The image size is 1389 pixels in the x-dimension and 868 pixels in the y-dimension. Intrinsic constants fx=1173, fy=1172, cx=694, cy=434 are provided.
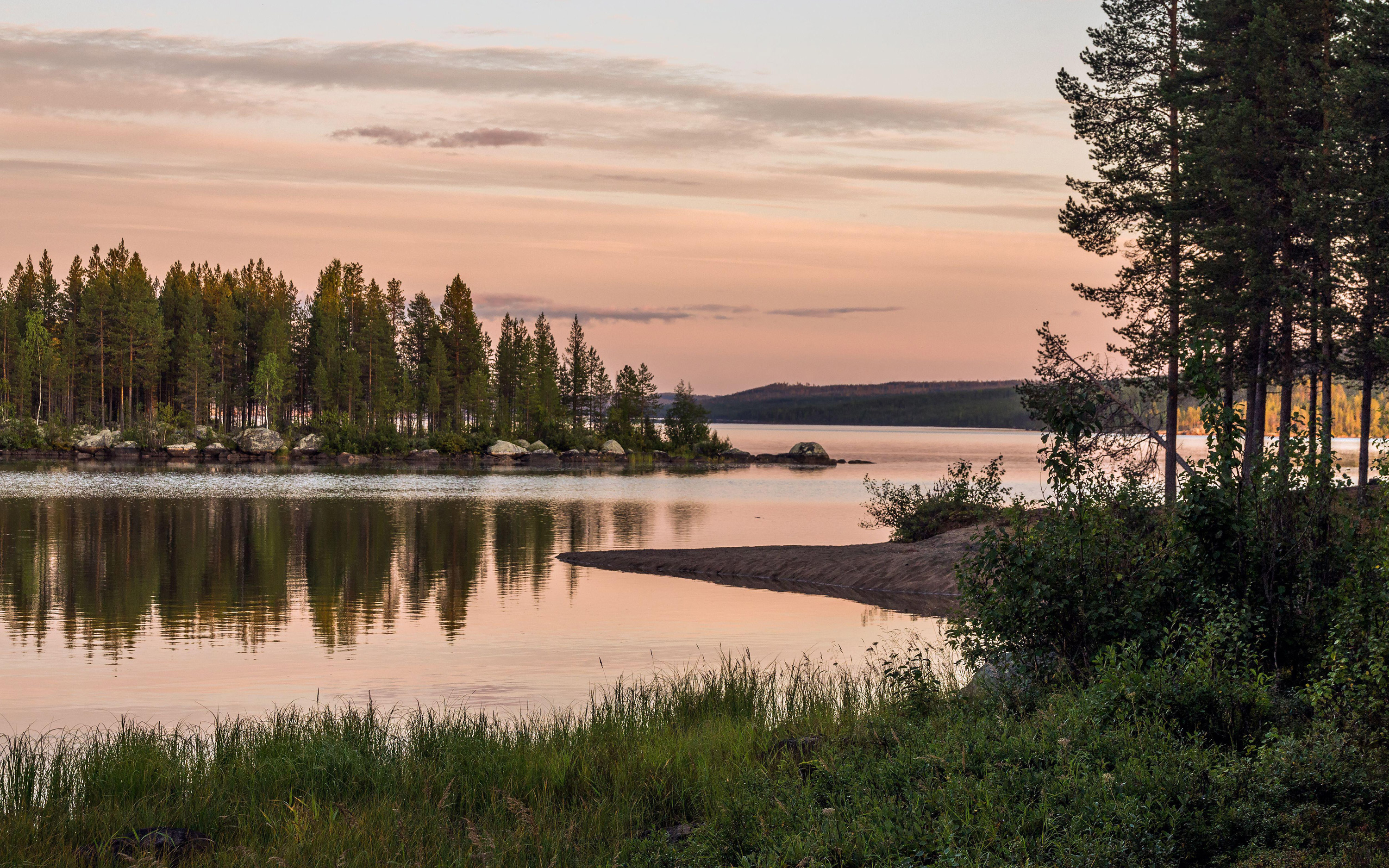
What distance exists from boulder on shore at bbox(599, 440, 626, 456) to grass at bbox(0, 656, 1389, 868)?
10922cm

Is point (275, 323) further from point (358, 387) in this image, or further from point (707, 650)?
point (707, 650)

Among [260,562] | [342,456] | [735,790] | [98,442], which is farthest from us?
[342,456]

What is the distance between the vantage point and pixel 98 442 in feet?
352

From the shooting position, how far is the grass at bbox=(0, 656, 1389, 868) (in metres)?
7.09

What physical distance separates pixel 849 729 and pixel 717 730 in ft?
4.77

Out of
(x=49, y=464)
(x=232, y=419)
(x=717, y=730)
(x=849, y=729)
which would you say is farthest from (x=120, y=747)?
(x=232, y=419)

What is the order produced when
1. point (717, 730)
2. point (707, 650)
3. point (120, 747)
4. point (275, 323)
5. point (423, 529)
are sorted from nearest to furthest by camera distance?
point (120, 747) < point (717, 730) < point (707, 650) < point (423, 529) < point (275, 323)

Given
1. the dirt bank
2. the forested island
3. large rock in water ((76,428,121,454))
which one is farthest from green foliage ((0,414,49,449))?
the forested island

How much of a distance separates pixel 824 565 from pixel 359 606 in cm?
1197

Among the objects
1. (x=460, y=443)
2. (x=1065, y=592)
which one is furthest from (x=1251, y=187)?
(x=460, y=443)

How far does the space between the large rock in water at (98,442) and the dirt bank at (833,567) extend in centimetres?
8596

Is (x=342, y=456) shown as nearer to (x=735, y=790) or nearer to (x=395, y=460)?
(x=395, y=460)

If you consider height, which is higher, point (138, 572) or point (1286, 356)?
point (1286, 356)

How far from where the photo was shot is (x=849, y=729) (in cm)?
1089
